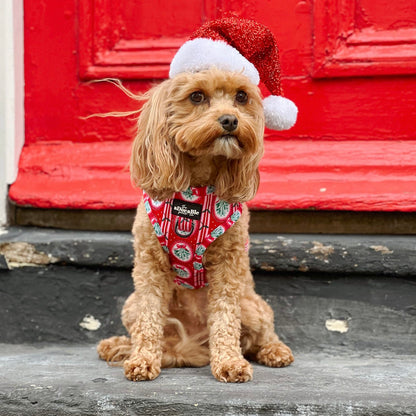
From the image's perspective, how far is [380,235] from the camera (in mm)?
2996

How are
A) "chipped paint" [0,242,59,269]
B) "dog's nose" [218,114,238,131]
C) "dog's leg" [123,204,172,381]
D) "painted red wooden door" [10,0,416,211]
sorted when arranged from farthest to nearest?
"painted red wooden door" [10,0,416,211] < "chipped paint" [0,242,59,269] < "dog's leg" [123,204,172,381] < "dog's nose" [218,114,238,131]

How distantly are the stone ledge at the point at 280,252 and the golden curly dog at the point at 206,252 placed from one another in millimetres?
319

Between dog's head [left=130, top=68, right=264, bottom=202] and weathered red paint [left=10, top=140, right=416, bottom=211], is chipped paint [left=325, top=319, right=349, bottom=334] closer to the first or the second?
weathered red paint [left=10, top=140, right=416, bottom=211]

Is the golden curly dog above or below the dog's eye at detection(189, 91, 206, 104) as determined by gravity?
below

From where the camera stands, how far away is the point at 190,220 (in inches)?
93.7

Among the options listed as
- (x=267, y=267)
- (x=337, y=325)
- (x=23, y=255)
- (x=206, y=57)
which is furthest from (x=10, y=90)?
(x=337, y=325)

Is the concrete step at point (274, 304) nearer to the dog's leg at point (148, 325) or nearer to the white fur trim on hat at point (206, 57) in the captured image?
the dog's leg at point (148, 325)

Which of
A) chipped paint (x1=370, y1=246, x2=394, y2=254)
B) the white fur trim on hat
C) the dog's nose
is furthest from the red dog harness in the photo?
chipped paint (x1=370, y1=246, x2=394, y2=254)

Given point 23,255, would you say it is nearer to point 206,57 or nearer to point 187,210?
point 187,210

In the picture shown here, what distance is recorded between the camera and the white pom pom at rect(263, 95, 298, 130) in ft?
8.19

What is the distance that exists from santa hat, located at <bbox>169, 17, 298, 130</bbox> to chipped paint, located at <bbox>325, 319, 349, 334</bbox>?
3.20 feet

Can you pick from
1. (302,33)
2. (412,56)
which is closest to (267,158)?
(302,33)

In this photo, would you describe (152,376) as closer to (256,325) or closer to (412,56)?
(256,325)

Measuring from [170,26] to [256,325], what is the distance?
172 centimetres
